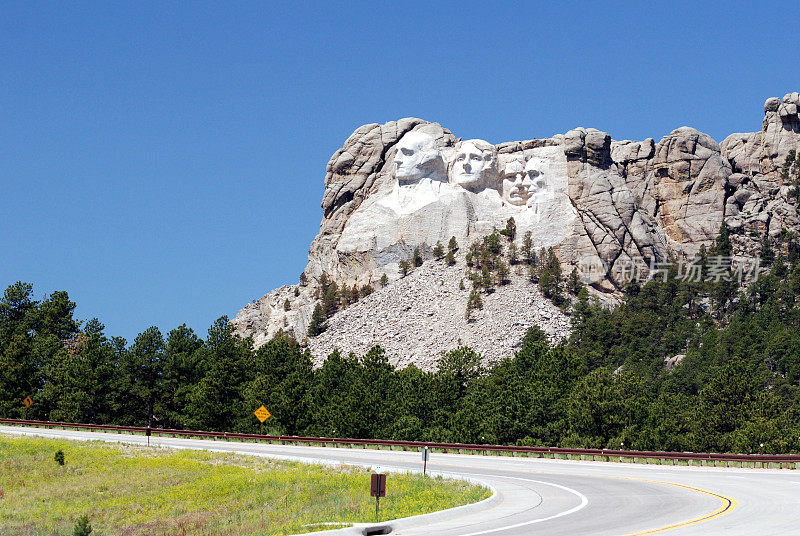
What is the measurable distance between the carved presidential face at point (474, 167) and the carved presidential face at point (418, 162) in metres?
2.64

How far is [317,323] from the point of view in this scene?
150 m

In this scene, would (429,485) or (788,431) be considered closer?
(429,485)

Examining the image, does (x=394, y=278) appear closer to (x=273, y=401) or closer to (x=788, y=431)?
(x=273, y=401)

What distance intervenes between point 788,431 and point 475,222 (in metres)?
95.6

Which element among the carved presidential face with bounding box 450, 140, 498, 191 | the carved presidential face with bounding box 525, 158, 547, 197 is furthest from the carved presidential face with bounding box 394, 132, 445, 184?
the carved presidential face with bounding box 525, 158, 547, 197

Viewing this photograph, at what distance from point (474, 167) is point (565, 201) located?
1576 cm

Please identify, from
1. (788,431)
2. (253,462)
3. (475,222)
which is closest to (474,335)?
(475,222)

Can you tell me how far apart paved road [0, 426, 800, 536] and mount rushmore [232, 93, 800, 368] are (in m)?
109

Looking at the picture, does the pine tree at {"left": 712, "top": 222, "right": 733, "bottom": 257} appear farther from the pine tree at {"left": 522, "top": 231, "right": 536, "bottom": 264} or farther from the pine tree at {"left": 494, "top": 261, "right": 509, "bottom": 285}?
the pine tree at {"left": 494, "top": 261, "right": 509, "bottom": 285}

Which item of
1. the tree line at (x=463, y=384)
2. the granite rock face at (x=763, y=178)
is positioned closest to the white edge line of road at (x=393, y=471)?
the tree line at (x=463, y=384)

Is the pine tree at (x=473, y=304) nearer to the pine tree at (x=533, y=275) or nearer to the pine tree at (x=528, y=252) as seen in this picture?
the pine tree at (x=533, y=275)

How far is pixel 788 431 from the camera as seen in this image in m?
68.5

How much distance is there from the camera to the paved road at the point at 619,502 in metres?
23.2

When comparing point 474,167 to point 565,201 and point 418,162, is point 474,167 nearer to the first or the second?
point 418,162
